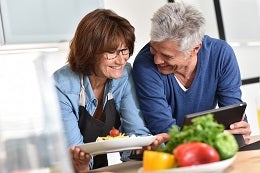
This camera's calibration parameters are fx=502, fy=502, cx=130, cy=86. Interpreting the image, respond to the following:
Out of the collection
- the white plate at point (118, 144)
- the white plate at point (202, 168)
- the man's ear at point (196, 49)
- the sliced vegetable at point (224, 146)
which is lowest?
the white plate at point (118, 144)

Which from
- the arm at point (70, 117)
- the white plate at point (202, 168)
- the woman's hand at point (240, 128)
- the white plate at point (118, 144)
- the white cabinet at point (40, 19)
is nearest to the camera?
the white plate at point (202, 168)

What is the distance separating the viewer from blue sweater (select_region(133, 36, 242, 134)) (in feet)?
7.04

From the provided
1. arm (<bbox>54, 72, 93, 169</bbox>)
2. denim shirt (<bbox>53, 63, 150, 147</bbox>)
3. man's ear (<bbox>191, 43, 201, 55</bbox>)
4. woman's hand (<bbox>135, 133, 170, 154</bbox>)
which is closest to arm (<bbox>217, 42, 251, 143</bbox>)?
man's ear (<bbox>191, 43, 201, 55</bbox>)

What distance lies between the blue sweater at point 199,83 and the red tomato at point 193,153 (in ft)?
3.24

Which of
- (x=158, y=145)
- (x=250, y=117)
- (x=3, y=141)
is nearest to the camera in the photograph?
(x=3, y=141)

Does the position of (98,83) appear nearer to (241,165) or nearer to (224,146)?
(241,165)

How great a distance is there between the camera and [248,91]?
4.12 meters

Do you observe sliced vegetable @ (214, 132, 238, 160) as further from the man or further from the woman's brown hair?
the woman's brown hair

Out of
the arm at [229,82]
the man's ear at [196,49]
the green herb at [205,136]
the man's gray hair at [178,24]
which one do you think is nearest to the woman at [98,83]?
the man's gray hair at [178,24]

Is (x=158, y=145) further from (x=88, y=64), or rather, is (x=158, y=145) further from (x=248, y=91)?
(x=248, y=91)

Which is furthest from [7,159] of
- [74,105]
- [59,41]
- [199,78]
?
[59,41]

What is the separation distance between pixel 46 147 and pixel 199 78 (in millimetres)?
1348

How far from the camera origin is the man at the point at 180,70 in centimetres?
199

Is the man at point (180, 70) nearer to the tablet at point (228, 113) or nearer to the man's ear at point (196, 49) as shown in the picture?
the man's ear at point (196, 49)
